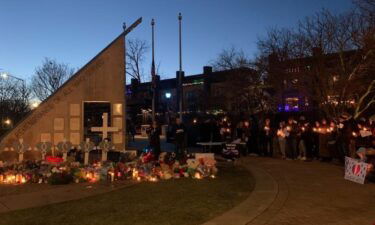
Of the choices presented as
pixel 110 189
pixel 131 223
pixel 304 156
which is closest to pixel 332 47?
pixel 304 156

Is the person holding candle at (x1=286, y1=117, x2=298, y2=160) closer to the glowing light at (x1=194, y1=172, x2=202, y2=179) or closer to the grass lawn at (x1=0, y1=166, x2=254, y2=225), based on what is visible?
the glowing light at (x1=194, y1=172, x2=202, y2=179)

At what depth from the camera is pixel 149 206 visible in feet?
31.3

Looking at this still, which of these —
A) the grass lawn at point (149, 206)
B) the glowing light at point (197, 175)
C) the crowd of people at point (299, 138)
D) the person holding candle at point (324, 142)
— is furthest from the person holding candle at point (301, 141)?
the grass lawn at point (149, 206)

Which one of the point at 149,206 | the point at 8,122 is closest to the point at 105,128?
the point at 149,206

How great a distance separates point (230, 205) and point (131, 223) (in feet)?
7.81

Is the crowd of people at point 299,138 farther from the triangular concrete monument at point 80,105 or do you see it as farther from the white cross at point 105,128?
the triangular concrete monument at point 80,105

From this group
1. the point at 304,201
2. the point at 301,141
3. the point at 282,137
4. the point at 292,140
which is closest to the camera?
the point at 304,201

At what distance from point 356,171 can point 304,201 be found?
10.6 feet

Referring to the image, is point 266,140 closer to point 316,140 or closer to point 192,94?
point 316,140

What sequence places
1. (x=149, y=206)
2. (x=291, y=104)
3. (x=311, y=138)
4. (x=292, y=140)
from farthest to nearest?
1. (x=291, y=104)
2. (x=292, y=140)
3. (x=311, y=138)
4. (x=149, y=206)

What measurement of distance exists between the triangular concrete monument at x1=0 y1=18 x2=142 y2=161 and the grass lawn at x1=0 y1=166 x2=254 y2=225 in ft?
19.6

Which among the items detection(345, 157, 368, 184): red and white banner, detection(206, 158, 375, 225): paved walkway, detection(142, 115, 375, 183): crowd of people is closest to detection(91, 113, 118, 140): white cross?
detection(142, 115, 375, 183): crowd of people

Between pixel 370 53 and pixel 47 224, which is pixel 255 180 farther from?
pixel 370 53

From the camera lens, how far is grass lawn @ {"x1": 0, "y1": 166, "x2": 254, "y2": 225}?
8422mm
